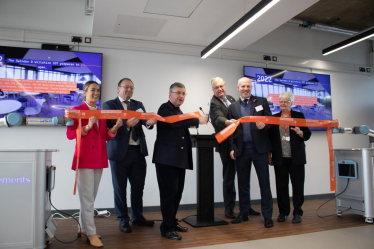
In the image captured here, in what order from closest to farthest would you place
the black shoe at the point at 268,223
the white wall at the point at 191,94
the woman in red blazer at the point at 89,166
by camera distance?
the woman in red blazer at the point at 89,166
the black shoe at the point at 268,223
the white wall at the point at 191,94

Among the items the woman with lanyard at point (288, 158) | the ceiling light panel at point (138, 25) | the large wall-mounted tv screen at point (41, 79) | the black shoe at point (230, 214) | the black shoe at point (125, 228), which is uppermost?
the ceiling light panel at point (138, 25)

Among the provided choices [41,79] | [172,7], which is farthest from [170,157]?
[41,79]

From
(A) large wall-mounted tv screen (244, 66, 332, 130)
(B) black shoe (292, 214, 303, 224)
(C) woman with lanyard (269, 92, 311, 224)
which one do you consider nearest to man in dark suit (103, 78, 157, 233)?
(C) woman with lanyard (269, 92, 311, 224)

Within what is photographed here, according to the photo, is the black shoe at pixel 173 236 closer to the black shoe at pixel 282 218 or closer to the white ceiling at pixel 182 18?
the black shoe at pixel 282 218

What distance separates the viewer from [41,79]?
14.4 feet

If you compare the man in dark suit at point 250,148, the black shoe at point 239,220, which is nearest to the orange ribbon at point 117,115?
the man in dark suit at point 250,148

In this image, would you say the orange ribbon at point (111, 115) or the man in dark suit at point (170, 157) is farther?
the man in dark suit at point (170, 157)

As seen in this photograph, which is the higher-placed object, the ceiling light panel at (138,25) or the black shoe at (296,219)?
the ceiling light panel at (138,25)

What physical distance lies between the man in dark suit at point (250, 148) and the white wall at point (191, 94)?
1.58 m

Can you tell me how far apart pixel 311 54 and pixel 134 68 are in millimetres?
3935

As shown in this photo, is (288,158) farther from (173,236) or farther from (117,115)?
(117,115)

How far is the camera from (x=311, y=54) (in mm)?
6320

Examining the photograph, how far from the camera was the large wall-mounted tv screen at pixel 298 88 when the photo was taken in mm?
5637

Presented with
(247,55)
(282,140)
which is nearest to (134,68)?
(247,55)
